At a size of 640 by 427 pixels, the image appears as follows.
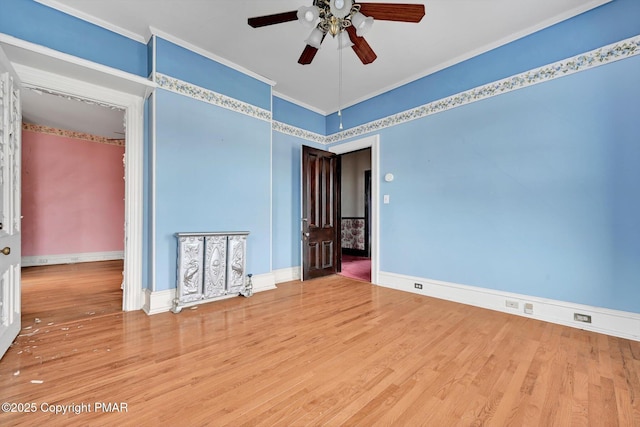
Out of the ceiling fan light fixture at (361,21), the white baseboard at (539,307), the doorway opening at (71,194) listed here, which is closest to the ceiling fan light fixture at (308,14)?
the ceiling fan light fixture at (361,21)

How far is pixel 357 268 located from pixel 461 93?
3569mm

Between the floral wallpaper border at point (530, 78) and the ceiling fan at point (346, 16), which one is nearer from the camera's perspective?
the ceiling fan at point (346, 16)

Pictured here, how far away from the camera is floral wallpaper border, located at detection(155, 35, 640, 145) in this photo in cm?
239

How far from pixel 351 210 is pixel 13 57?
252 inches

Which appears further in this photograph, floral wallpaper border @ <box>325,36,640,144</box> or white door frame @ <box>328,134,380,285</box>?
white door frame @ <box>328,134,380,285</box>

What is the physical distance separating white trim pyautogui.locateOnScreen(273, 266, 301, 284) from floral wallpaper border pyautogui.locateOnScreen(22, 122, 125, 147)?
5498mm

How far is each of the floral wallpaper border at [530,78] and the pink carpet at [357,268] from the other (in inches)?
102

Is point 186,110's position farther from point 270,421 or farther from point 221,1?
point 270,421

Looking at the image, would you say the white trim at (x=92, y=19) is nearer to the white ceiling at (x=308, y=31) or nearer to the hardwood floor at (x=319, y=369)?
the white ceiling at (x=308, y=31)

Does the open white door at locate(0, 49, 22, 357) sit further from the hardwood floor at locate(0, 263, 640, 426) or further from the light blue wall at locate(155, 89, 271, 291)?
the light blue wall at locate(155, 89, 271, 291)

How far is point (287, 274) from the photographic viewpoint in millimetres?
4379

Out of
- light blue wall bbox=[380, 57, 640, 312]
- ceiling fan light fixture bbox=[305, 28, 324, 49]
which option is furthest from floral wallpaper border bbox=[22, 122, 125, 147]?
light blue wall bbox=[380, 57, 640, 312]

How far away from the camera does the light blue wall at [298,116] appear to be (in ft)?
14.3

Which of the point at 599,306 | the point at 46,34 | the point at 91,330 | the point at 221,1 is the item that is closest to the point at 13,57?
the point at 46,34
